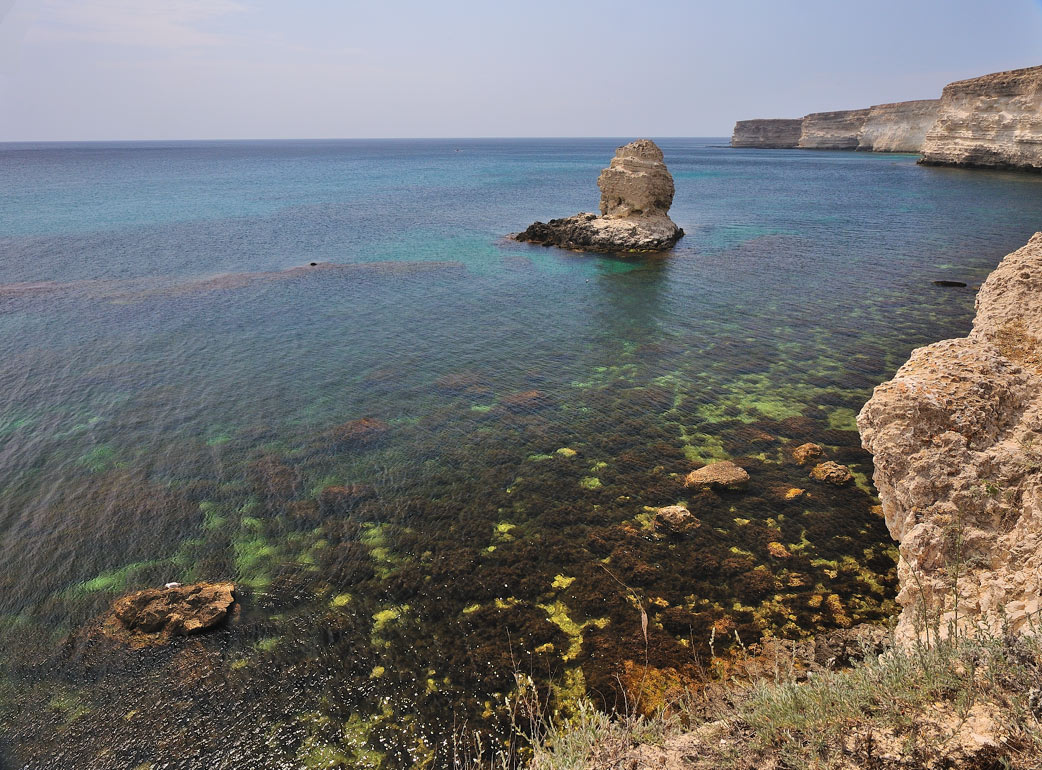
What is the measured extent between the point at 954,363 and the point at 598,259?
101 feet

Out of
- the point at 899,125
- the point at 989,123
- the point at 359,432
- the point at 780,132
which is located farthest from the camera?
the point at 780,132

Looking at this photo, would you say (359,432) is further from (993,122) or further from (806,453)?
(993,122)

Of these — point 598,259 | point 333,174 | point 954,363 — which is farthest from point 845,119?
point 954,363

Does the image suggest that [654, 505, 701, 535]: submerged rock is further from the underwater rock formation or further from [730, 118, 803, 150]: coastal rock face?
[730, 118, 803, 150]: coastal rock face

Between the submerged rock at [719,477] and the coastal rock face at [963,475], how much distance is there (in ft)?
13.9

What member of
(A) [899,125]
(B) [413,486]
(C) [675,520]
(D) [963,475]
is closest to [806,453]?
(C) [675,520]

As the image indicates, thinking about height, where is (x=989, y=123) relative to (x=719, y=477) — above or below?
above

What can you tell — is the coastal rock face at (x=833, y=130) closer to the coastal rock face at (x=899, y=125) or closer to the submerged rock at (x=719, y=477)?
the coastal rock face at (x=899, y=125)

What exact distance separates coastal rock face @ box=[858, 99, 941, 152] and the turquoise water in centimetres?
11369

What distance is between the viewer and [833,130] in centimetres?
15975

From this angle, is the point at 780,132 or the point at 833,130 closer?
the point at 833,130

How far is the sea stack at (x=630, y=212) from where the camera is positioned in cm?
3938

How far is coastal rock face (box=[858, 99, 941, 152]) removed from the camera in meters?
120

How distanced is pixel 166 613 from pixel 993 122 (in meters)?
102
